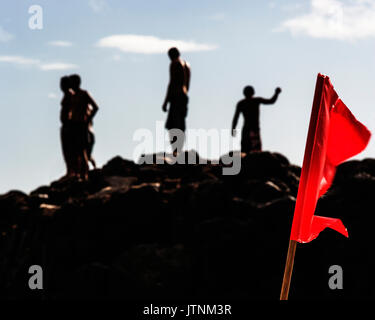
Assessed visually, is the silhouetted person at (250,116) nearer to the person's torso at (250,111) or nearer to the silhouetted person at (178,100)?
the person's torso at (250,111)

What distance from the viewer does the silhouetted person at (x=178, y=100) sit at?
16.5 meters

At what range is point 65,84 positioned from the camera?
A: 17.2 metres

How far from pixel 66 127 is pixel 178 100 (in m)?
2.51

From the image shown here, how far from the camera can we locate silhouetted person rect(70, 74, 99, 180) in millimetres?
16828

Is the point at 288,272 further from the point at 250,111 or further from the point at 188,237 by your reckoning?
the point at 250,111

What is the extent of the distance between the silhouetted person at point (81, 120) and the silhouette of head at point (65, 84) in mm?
269

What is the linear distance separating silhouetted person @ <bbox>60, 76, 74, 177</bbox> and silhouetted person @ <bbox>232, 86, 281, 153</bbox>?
346cm

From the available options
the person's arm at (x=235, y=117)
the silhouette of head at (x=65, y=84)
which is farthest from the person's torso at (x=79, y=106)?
the person's arm at (x=235, y=117)

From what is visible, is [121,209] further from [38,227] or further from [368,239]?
[368,239]

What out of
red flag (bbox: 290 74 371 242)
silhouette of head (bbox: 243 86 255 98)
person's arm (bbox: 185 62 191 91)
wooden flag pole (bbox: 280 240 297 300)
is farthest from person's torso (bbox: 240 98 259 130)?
wooden flag pole (bbox: 280 240 297 300)

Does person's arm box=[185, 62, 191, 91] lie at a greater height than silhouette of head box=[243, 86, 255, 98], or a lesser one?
greater

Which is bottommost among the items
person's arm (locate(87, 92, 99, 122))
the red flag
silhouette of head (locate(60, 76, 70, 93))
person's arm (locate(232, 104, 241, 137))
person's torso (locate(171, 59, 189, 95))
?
the red flag

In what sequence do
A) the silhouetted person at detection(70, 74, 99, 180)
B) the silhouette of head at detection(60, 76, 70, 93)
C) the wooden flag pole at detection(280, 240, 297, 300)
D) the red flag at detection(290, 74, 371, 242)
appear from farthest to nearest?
1. the silhouette of head at detection(60, 76, 70, 93)
2. the silhouetted person at detection(70, 74, 99, 180)
3. the red flag at detection(290, 74, 371, 242)
4. the wooden flag pole at detection(280, 240, 297, 300)

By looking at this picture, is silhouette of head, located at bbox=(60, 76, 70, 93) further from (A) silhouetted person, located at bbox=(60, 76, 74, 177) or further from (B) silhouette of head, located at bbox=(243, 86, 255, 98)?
(B) silhouette of head, located at bbox=(243, 86, 255, 98)
